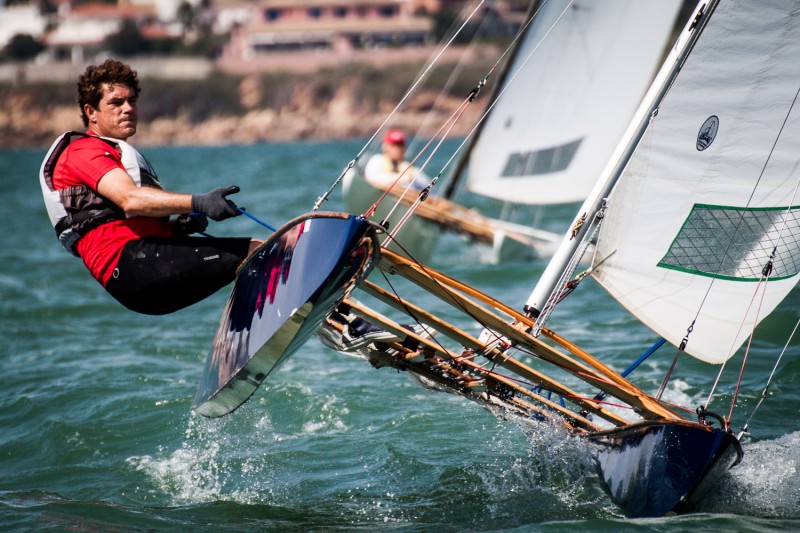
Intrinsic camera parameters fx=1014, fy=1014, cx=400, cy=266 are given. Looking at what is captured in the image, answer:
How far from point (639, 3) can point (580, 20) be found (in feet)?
1.96

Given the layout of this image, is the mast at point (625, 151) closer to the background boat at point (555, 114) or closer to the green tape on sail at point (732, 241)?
the green tape on sail at point (732, 241)

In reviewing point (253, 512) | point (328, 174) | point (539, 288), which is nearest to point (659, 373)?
point (539, 288)

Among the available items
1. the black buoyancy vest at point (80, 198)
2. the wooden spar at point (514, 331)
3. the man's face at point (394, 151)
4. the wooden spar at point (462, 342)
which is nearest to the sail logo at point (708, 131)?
the wooden spar at point (514, 331)

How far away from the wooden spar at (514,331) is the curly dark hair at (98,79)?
1302 millimetres

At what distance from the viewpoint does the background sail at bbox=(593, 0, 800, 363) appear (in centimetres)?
477

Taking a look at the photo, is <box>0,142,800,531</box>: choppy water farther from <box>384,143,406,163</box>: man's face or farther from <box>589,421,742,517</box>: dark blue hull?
<box>384,143,406,163</box>: man's face

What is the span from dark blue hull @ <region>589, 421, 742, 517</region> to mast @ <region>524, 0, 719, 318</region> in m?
0.78

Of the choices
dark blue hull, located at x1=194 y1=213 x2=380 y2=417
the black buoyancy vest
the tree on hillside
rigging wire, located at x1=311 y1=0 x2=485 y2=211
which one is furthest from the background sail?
the tree on hillside

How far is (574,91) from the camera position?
10570mm

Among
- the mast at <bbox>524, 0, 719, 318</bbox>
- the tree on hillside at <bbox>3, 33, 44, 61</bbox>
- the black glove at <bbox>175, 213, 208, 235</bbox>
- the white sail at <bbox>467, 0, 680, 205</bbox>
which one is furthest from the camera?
the tree on hillside at <bbox>3, 33, 44, 61</bbox>

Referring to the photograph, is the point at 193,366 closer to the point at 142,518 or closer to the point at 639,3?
the point at 142,518

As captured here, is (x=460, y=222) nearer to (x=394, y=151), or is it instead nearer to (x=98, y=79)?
(x=394, y=151)

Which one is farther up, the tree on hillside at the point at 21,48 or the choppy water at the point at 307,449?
the tree on hillside at the point at 21,48

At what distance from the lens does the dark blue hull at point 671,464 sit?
418 centimetres
